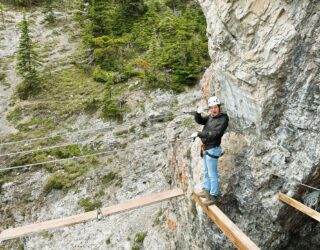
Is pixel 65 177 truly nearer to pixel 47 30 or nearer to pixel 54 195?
pixel 54 195

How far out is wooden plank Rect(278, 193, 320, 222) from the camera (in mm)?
6434

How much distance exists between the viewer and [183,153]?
36.3ft

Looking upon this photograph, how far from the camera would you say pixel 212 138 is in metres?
7.32

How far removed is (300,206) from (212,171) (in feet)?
5.91

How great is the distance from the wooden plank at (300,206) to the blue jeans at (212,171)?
1.35 metres

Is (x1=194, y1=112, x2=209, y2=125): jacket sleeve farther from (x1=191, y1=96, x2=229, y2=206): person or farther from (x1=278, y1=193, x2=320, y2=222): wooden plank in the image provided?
(x1=278, y1=193, x2=320, y2=222): wooden plank

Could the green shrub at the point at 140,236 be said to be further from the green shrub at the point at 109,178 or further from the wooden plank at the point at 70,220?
the wooden plank at the point at 70,220

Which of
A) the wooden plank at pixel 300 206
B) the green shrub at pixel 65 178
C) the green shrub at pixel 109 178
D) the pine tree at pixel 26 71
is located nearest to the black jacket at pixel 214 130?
A: the wooden plank at pixel 300 206

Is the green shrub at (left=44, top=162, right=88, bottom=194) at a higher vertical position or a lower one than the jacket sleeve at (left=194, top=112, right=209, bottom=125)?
lower

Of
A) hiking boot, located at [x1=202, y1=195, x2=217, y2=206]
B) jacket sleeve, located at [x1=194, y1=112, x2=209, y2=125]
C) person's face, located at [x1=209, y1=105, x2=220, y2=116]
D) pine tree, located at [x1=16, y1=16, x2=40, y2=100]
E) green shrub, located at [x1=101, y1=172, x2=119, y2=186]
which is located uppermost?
person's face, located at [x1=209, y1=105, x2=220, y2=116]

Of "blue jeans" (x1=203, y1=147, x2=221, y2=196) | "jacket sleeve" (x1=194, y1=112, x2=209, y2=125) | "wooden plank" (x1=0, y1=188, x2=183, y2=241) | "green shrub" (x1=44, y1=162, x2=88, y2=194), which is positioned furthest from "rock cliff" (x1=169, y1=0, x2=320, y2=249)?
"green shrub" (x1=44, y1=162, x2=88, y2=194)

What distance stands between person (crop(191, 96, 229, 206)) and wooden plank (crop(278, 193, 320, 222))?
1351mm

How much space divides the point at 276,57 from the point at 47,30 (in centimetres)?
2154

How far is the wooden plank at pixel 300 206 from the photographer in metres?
6.43
